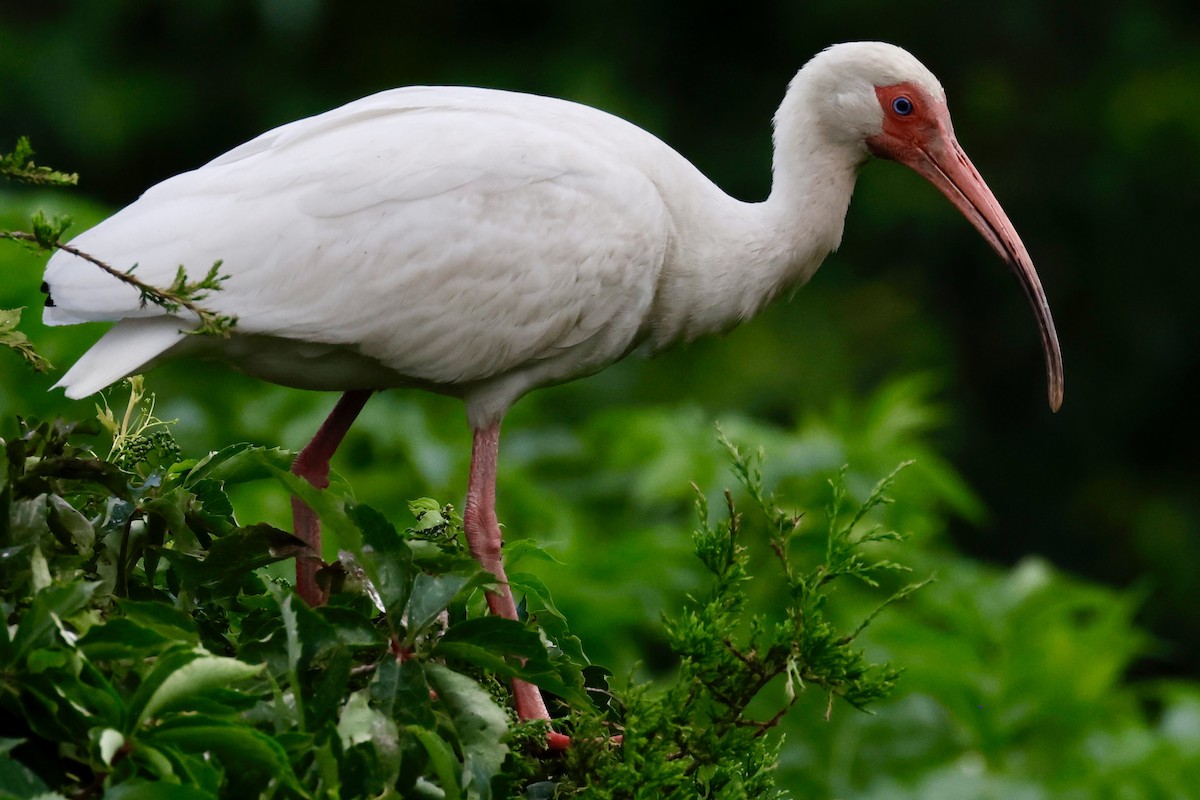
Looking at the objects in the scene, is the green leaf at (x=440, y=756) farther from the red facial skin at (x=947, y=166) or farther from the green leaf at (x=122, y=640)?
the red facial skin at (x=947, y=166)

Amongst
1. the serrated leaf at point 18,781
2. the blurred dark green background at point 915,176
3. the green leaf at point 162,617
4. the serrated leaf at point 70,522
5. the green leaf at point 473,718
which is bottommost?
the blurred dark green background at point 915,176

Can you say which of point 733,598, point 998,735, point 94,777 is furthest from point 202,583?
point 998,735

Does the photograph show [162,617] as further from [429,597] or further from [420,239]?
[420,239]

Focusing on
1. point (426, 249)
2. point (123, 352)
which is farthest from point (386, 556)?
point (426, 249)

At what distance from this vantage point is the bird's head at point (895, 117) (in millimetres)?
4656

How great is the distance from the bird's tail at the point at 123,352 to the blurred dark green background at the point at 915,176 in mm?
9572

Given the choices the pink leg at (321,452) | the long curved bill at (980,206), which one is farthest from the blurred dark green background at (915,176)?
the pink leg at (321,452)

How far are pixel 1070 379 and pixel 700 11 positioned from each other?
487 centimetres

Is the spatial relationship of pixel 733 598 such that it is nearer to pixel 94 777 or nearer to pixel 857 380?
pixel 94 777

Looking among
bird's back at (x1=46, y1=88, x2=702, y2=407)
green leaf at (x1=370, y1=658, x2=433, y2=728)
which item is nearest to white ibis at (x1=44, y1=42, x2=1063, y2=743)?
bird's back at (x1=46, y1=88, x2=702, y2=407)

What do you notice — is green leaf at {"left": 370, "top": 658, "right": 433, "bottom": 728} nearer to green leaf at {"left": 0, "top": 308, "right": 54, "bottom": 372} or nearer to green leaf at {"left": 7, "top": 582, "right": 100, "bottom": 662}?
green leaf at {"left": 7, "top": 582, "right": 100, "bottom": 662}

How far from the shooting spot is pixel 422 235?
4008mm

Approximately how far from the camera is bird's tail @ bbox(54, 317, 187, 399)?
359 centimetres

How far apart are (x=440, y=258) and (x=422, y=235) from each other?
2.6 inches
